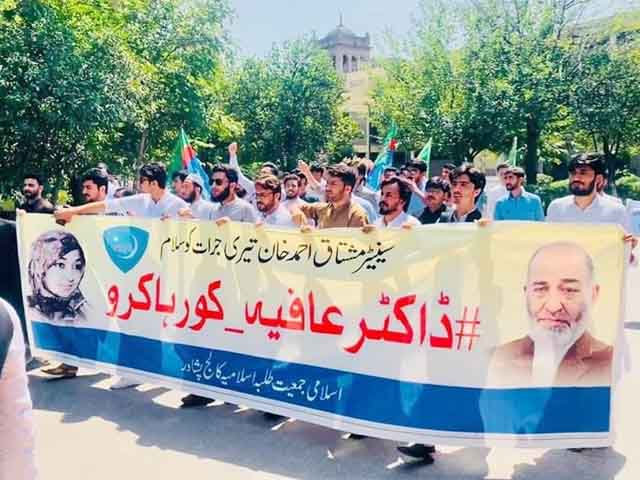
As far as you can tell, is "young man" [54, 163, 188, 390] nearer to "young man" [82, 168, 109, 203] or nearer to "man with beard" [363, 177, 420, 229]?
"young man" [82, 168, 109, 203]

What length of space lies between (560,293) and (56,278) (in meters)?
3.84

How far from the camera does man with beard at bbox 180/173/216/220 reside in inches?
253

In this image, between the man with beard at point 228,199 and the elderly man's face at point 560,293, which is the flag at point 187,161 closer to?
the man with beard at point 228,199

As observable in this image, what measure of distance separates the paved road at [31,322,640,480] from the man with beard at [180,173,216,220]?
164cm

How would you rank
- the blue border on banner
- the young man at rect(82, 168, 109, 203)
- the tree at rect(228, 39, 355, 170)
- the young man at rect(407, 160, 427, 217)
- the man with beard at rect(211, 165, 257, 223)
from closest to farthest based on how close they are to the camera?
the blue border on banner
the man with beard at rect(211, 165, 257, 223)
the young man at rect(82, 168, 109, 203)
the young man at rect(407, 160, 427, 217)
the tree at rect(228, 39, 355, 170)

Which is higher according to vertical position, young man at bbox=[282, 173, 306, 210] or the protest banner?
young man at bbox=[282, 173, 306, 210]

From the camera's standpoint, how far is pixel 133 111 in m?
16.2

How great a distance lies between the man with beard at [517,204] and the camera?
7.53 m

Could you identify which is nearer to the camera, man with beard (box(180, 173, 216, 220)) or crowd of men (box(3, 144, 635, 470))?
crowd of men (box(3, 144, 635, 470))

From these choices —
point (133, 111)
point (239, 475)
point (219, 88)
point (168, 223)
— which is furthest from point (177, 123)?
point (239, 475)

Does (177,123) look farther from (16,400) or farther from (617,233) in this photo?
(16,400)

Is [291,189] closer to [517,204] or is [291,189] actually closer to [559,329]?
[517,204]

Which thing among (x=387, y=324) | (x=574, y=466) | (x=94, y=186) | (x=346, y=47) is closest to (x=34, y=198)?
(x=94, y=186)

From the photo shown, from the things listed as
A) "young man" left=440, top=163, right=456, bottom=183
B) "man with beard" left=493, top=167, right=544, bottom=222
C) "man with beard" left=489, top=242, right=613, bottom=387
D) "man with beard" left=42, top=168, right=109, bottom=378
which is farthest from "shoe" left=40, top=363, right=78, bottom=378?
"man with beard" left=493, top=167, right=544, bottom=222
